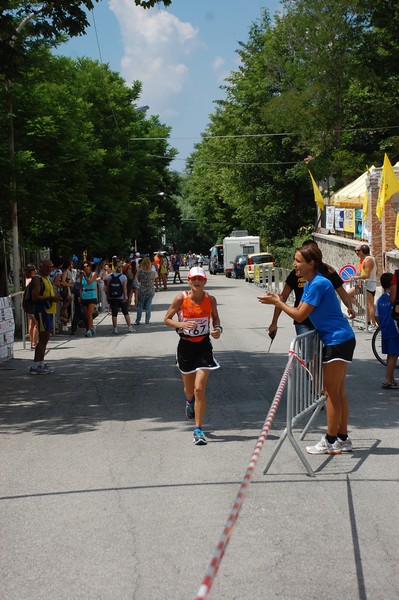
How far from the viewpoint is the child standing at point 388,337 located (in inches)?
478

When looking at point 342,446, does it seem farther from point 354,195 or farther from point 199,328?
point 354,195

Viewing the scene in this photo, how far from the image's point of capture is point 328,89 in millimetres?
48719

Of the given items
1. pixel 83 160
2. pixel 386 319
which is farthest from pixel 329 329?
pixel 83 160

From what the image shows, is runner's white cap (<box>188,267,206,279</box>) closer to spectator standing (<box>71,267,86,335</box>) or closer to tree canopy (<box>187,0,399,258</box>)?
spectator standing (<box>71,267,86,335</box>)

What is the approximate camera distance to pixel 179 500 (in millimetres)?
6754

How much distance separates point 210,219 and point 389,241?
6223cm

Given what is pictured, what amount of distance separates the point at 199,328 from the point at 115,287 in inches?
565

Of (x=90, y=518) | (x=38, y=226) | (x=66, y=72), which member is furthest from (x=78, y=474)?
(x=38, y=226)

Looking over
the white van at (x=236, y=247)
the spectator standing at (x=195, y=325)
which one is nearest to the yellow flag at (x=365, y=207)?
the spectator standing at (x=195, y=325)

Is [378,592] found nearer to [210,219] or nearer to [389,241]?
[389,241]

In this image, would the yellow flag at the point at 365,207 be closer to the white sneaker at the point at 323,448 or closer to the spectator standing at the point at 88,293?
the spectator standing at the point at 88,293

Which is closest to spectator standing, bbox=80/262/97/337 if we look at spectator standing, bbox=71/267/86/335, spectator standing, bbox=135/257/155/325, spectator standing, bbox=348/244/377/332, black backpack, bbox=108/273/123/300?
spectator standing, bbox=71/267/86/335

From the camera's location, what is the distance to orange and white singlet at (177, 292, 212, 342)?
368 inches

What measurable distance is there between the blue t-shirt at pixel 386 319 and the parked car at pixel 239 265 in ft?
177
